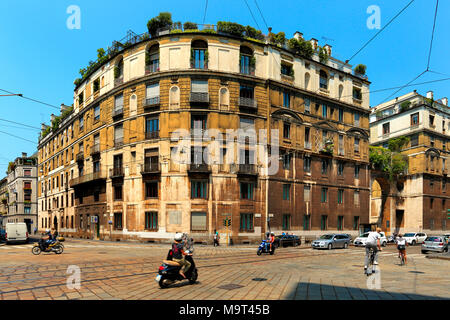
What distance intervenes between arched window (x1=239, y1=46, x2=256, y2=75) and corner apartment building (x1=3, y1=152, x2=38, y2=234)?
2416 inches

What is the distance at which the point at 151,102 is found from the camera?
33.6 m

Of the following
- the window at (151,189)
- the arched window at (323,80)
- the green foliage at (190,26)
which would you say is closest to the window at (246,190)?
the window at (151,189)

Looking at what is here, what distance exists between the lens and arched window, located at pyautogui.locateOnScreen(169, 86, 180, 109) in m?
32.8

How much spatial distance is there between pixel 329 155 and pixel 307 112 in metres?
5.92

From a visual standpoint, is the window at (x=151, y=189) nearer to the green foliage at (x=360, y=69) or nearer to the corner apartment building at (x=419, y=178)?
the green foliage at (x=360, y=69)

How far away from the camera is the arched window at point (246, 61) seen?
113 ft

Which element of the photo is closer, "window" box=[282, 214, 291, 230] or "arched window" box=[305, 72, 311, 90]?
"window" box=[282, 214, 291, 230]

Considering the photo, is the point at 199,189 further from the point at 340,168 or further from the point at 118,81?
the point at 340,168

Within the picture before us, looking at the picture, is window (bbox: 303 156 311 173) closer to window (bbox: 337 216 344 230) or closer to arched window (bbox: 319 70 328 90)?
window (bbox: 337 216 344 230)

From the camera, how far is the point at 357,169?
42.9 metres

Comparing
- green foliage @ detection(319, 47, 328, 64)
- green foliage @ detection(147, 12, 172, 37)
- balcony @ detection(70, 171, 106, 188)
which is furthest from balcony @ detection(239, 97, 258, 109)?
balcony @ detection(70, 171, 106, 188)

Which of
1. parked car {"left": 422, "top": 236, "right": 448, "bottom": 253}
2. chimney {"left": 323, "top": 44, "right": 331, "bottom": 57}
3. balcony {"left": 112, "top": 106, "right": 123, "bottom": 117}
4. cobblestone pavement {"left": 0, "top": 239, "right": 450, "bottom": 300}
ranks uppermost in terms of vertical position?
chimney {"left": 323, "top": 44, "right": 331, "bottom": 57}
